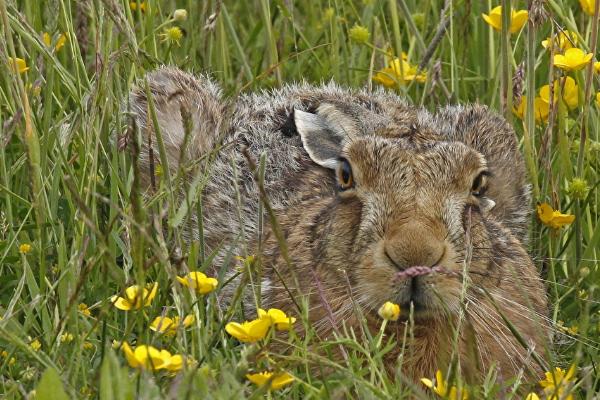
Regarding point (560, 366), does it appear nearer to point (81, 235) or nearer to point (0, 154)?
point (81, 235)

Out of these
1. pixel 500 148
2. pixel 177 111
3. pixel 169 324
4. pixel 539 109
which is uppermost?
pixel 169 324

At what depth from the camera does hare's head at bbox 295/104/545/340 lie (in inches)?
170

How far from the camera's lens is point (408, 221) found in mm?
4422

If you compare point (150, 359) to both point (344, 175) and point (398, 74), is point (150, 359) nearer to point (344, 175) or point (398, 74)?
point (344, 175)

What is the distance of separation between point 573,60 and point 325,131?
1042 mm

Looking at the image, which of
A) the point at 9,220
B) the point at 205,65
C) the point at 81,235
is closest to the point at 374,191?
the point at 81,235

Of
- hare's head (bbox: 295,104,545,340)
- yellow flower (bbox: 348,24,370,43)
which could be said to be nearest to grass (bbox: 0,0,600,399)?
yellow flower (bbox: 348,24,370,43)

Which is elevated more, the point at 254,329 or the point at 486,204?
the point at 254,329

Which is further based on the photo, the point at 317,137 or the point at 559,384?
the point at 317,137

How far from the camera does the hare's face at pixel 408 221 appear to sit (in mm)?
4312

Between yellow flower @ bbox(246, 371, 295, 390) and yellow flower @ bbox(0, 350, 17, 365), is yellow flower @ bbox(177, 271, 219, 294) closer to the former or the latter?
yellow flower @ bbox(246, 371, 295, 390)

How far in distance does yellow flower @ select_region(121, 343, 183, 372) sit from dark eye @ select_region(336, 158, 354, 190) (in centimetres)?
A: 156

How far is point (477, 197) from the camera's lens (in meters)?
4.98

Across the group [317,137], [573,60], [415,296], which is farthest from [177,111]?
[415,296]
